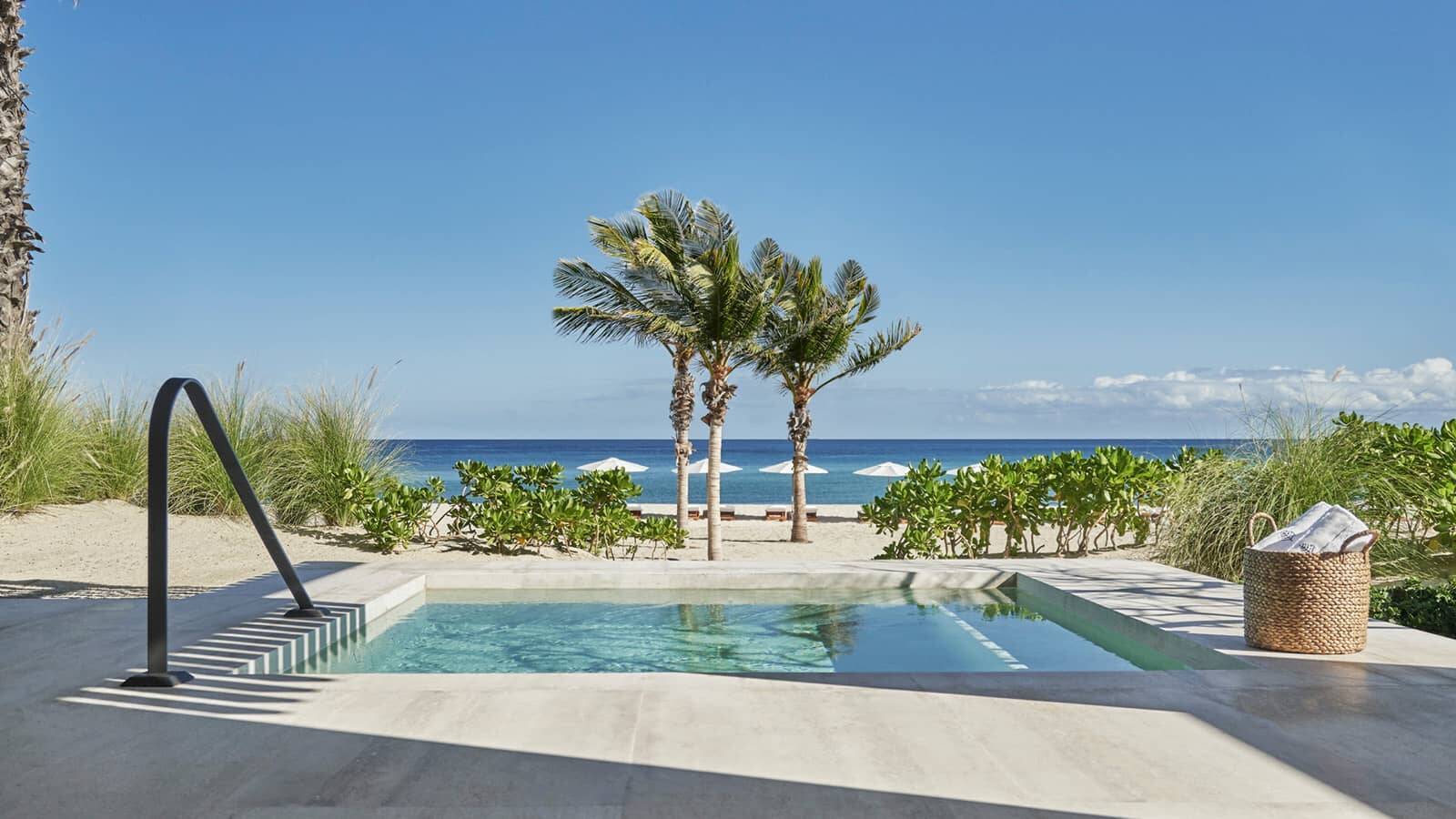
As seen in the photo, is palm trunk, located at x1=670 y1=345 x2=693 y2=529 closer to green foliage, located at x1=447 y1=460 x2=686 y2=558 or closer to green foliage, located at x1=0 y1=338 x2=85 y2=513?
green foliage, located at x1=447 y1=460 x2=686 y2=558

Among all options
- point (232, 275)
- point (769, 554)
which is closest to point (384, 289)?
point (232, 275)

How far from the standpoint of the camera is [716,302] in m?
11.5

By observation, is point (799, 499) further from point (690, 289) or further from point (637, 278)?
point (690, 289)

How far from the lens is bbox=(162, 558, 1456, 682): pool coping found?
4.05m

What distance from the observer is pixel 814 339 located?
14.2 m

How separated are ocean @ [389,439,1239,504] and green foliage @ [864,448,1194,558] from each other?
6106 millimetres

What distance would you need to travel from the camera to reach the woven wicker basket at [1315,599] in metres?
3.94

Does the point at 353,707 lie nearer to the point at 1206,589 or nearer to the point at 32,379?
the point at 1206,589

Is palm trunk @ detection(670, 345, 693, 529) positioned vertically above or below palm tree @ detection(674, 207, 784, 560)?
below

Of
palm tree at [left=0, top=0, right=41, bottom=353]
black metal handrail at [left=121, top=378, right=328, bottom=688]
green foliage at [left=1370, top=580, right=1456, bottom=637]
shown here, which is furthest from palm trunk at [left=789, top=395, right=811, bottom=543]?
black metal handrail at [left=121, top=378, right=328, bottom=688]

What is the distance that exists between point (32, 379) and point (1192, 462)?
11.6m

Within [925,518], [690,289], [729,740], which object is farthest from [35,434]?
[925,518]

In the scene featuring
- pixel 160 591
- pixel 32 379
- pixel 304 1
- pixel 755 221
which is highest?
pixel 304 1

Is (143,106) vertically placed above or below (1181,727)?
above
